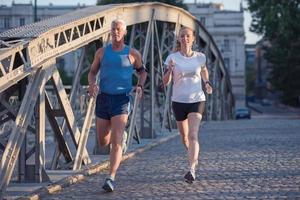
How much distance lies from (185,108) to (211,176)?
1145 millimetres

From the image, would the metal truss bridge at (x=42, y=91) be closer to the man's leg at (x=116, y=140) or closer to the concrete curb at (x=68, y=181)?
the concrete curb at (x=68, y=181)

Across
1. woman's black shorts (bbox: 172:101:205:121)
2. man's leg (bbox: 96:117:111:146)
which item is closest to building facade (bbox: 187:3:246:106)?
woman's black shorts (bbox: 172:101:205:121)

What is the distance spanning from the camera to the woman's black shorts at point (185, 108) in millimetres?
10188

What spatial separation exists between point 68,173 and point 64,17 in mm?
2728

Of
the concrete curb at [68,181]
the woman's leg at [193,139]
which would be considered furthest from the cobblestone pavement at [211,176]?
the woman's leg at [193,139]

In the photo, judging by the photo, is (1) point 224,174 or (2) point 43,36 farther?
(1) point 224,174

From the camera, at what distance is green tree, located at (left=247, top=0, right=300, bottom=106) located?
5353 cm

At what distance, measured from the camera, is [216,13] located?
103375 millimetres

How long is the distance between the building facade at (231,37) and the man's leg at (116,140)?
93258mm

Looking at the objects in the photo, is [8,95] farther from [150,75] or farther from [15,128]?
[150,75]

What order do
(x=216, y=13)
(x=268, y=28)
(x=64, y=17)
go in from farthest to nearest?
(x=216, y=13)
(x=268, y=28)
(x=64, y=17)

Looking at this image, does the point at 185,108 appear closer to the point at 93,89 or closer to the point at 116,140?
the point at 116,140

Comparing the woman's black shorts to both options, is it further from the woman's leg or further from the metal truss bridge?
the metal truss bridge

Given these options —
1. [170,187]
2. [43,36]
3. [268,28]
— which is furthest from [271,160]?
[268,28]
